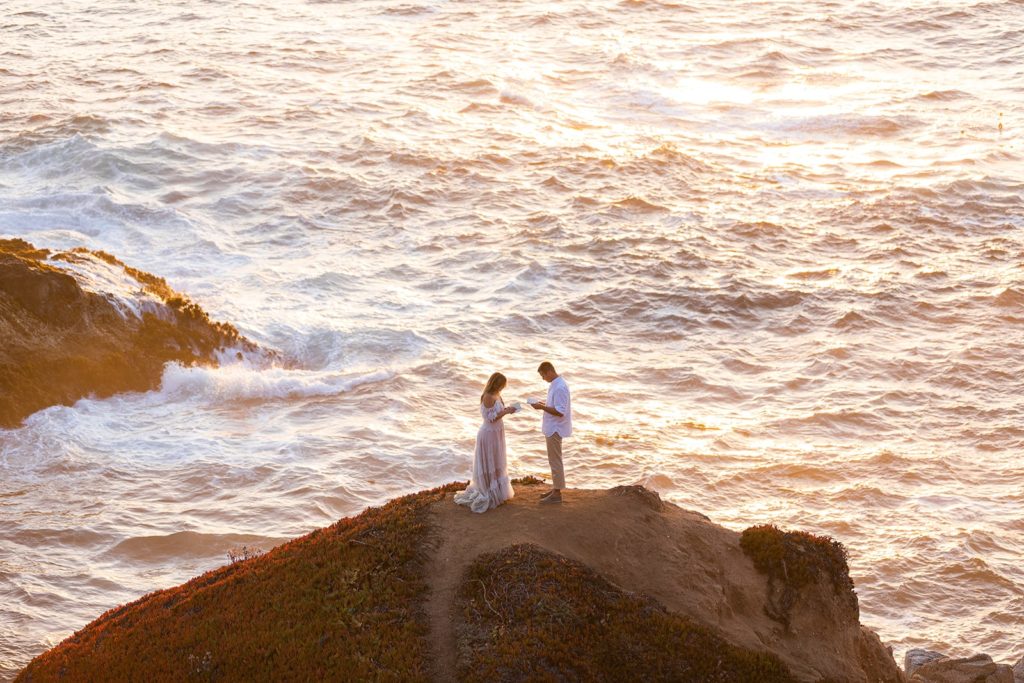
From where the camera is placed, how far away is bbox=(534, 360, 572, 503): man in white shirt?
13.9 m

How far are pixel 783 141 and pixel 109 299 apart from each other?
1048 inches

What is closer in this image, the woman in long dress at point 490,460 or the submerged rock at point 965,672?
the woman in long dress at point 490,460

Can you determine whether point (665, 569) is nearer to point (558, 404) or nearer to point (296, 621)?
point (558, 404)

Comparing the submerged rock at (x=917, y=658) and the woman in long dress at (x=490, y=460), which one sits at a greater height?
the woman in long dress at (x=490, y=460)

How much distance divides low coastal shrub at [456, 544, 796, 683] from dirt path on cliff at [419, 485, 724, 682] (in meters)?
0.22

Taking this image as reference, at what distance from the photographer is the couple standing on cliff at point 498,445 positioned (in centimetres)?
1366

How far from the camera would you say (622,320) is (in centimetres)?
3002

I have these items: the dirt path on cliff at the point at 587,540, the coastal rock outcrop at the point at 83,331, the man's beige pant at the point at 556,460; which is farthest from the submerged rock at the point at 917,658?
the coastal rock outcrop at the point at 83,331

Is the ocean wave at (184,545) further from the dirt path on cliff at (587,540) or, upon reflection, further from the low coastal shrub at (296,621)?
the dirt path on cliff at (587,540)

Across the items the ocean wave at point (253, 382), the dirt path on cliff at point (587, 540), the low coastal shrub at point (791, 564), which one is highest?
the dirt path on cliff at point (587, 540)

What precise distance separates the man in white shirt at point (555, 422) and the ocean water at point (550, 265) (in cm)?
741

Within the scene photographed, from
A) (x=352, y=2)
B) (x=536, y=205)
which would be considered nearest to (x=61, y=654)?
(x=536, y=205)

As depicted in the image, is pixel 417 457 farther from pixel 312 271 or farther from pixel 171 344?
pixel 312 271

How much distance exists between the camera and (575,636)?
12.0 m
